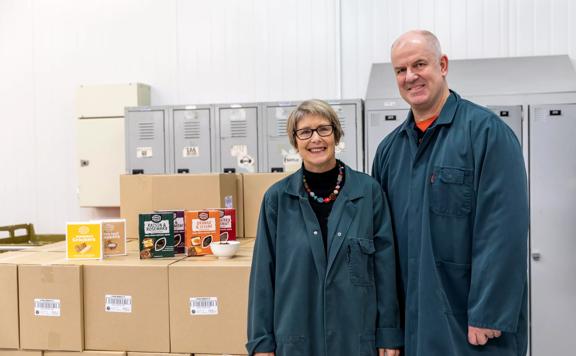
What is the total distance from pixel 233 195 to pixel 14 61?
12.8ft

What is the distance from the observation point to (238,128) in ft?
14.2

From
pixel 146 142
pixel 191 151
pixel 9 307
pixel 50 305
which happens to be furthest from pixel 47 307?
pixel 146 142

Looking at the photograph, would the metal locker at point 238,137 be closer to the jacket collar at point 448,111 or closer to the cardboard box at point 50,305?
the cardboard box at point 50,305

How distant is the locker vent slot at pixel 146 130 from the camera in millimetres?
4504

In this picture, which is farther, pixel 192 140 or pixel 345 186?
pixel 192 140

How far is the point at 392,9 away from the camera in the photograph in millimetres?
4793

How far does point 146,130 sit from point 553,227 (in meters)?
3.31

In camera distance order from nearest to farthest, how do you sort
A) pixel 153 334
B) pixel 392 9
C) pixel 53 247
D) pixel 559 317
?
pixel 153 334 < pixel 53 247 < pixel 559 317 < pixel 392 9

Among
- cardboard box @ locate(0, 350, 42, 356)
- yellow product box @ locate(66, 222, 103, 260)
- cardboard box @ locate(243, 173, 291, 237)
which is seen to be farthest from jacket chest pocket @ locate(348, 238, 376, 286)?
cardboard box @ locate(0, 350, 42, 356)

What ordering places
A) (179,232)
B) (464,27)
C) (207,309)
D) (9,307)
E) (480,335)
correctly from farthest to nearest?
(464,27) → (179,232) → (9,307) → (207,309) → (480,335)

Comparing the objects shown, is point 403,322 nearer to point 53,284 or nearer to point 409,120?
point 409,120

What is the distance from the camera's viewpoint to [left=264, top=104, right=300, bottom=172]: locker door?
4215mm

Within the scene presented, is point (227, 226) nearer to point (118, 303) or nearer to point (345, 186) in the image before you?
point (118, 303)

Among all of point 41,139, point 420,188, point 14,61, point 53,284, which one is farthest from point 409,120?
point 14,61
